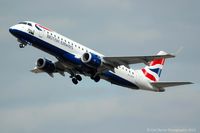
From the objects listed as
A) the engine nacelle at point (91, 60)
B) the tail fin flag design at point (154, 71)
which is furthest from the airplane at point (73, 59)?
the tail fin flag design at point (154, 71)

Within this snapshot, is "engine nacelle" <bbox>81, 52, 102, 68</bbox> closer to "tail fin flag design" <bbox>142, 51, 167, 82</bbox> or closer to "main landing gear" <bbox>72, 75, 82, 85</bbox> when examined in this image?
"main landing gear" <bbox>72, 75, 82, 85</bbox>

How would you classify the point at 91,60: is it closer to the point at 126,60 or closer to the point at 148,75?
the point at 126,60

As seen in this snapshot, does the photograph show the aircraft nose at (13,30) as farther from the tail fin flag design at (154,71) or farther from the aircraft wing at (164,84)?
the tail fin flag design at (154,71)

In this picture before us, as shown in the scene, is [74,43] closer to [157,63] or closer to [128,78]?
[128,78]

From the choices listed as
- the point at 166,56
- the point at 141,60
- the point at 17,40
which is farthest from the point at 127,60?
the point at 17,40

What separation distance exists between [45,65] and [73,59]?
18.2 ft

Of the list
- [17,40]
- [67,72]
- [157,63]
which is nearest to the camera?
[17,40]

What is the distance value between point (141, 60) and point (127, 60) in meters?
1.67

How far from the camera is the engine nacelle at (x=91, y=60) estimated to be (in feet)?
238

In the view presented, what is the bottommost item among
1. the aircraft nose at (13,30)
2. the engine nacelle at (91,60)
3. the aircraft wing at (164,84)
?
the aircraft wing at (164,84)

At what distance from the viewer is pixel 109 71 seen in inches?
3027

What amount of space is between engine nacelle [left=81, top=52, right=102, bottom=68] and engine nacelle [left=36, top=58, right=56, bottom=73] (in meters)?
5.91

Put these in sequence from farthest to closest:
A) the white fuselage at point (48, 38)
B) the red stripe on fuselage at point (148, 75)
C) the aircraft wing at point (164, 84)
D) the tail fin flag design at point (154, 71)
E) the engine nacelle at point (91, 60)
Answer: the tail fin flag design at point (154, 71), the red stripe on fuselage at point (148, 75), the aircraft wing at point (164, 84), the engine nacelle at point (91, 60), the white fuselage at point (48, 38)

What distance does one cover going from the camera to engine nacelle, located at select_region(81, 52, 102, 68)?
238 ft
